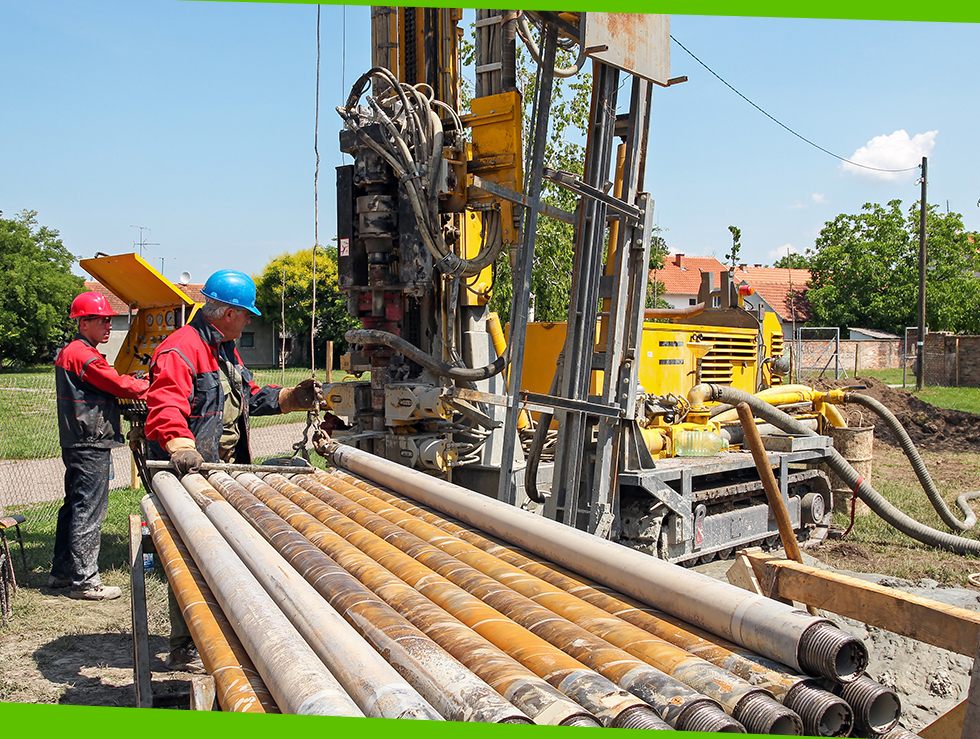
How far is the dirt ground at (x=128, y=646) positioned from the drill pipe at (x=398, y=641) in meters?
1.15

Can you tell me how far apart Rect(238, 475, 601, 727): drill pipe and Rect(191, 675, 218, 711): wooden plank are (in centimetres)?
61

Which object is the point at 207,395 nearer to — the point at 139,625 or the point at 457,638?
the point at 139,625

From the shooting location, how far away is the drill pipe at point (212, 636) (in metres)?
2.23

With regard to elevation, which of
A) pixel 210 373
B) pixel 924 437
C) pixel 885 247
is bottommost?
pixel 924 437

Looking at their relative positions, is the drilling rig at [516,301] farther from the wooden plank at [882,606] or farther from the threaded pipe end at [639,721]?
the threaded pipe end at [639,721]

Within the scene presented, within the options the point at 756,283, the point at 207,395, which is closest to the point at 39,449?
the point at 207,395

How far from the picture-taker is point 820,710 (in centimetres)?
198

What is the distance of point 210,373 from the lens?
4.79 metres

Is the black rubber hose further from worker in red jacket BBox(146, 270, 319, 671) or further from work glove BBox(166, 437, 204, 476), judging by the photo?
work glove BBox(166, 437, 204, 476)

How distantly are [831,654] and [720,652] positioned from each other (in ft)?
1.02

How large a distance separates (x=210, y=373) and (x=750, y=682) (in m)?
3.65

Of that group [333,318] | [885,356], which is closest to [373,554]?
[333,318]

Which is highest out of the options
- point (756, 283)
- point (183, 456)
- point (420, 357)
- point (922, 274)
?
point (756, 283)

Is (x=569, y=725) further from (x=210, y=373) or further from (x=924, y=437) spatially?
(x=924, y=437)
